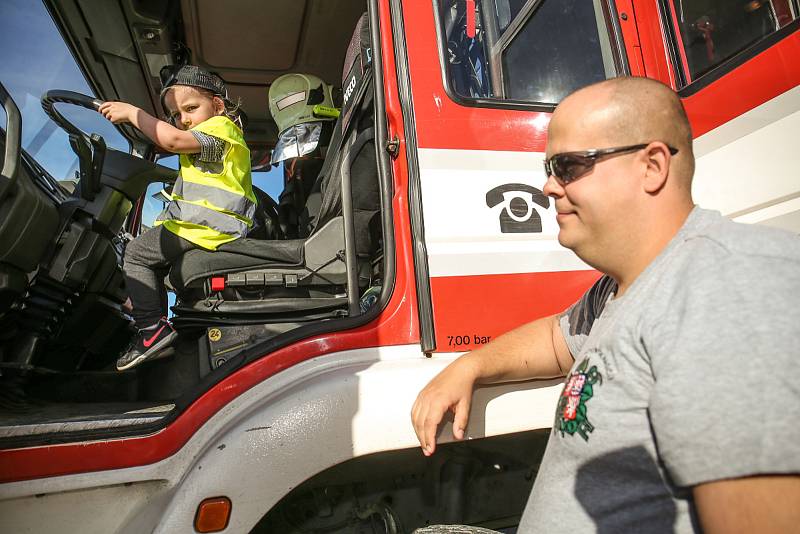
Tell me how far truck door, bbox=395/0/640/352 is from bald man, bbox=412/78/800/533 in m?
0.39

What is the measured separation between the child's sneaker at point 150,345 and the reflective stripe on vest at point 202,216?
0.44m

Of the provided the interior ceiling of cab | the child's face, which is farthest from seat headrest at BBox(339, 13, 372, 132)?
the interior ceiling of cab

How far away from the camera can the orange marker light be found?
1.25m

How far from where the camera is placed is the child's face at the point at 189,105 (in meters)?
2.38

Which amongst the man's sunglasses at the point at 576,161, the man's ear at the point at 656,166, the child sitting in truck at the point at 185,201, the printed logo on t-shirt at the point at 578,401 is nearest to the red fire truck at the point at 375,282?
the child sitting in truck at the point at 185,201

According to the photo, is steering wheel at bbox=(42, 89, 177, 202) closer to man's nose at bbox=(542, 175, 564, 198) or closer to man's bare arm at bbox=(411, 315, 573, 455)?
man's bare arm at bbox=(411, 315, 573, 455)

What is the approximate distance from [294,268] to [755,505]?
5.74 feet

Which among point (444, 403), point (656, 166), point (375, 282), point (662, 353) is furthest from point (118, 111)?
point (662, 353)

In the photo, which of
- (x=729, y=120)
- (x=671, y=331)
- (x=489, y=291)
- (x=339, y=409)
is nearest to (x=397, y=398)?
(x=339, y=409)

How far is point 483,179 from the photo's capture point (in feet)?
5.45

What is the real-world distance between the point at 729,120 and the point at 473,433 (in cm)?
126

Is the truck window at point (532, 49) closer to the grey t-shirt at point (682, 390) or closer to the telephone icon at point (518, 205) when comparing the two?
the telephone icon at point (518, 205)

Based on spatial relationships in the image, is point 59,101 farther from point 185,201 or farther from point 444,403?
point 444,403

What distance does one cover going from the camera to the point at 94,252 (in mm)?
2219
